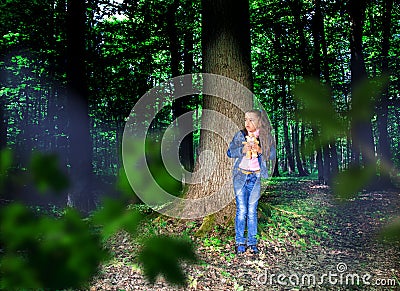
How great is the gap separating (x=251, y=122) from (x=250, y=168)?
1.91 ft

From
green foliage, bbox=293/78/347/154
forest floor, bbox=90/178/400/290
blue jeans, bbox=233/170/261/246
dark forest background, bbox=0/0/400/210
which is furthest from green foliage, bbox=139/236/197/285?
blue jeans, bbox=233/170/261/246

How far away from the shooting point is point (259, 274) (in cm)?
418

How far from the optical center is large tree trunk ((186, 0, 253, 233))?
17.2 ft

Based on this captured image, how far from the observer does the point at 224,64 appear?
530cm

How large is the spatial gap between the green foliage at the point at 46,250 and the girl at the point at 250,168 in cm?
372

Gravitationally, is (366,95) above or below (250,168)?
above

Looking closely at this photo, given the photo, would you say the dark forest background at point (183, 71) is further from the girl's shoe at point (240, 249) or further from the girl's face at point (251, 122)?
the girl's shoe at point (240, 249)

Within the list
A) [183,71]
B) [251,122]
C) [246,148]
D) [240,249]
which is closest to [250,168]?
[246,148]

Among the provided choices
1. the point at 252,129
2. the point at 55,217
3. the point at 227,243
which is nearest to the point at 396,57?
the point at 55,217

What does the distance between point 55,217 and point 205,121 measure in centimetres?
496

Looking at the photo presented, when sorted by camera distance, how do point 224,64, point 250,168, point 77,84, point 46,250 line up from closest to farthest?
1. point 46,250
2. point 250,168
3. point 224,64
4. point 77,84

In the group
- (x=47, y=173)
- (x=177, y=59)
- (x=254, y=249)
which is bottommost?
(x=254, y=249)

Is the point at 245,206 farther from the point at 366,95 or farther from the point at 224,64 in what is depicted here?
the point at 366,95

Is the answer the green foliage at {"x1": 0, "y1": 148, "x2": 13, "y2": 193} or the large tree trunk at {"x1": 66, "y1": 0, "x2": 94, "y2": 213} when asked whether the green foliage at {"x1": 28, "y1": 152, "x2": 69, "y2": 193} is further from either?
the large tree trunk at {"x1": 66, "y1": 0, "x2": 94, "y2": 213}
